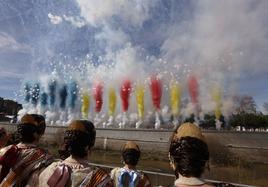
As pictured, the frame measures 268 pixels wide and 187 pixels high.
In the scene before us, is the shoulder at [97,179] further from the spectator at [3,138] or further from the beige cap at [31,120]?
the spectator at [3,138]

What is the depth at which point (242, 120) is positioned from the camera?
72000 mm

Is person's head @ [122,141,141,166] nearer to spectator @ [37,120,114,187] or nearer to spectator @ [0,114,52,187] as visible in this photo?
spectator @ [0,114,52,187]

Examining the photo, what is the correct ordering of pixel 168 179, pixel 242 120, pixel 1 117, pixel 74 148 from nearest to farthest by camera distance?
pixel 74 148, pixel 168 179, pixel 242 120, pixel 1 117

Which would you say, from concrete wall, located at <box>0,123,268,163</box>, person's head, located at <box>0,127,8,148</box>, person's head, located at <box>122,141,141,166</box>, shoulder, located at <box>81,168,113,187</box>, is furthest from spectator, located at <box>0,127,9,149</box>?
concrete wall, located at <box>0,123,268,163</box>

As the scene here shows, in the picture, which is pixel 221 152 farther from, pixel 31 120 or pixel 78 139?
pixel 78 139

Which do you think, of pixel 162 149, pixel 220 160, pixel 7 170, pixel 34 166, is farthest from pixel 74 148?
pixel 162 149

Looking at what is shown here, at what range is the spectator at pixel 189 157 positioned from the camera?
108 inches

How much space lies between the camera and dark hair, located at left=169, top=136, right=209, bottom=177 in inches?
109

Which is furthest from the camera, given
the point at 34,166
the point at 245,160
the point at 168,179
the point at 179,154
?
the point at 245,160

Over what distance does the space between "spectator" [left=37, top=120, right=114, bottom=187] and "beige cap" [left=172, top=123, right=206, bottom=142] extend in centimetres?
118

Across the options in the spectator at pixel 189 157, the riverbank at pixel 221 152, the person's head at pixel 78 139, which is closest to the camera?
the spectator at pixel 189 157

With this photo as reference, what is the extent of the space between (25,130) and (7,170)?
1.83 ft

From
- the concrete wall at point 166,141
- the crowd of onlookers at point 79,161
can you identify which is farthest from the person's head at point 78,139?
the concrete wall at point 166,141

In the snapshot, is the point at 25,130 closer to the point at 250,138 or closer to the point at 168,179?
the point at 168,179
